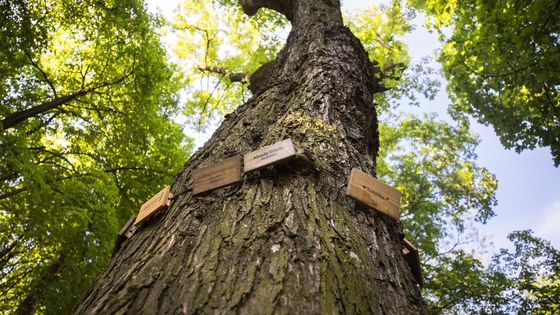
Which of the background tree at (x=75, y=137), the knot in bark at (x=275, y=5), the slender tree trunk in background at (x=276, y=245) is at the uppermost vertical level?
the knot in bark at (x=275, y=5)

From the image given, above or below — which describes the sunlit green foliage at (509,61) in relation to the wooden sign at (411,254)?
above

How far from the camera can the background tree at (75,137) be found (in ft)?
14.4

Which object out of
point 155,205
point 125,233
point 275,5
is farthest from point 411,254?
point 275,5

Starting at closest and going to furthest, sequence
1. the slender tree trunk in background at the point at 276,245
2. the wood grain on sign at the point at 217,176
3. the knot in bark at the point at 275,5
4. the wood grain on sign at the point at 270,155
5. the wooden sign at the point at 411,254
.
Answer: the slender tree trunk in background at the point at 276,245, the wood grain on sign at the point at 270,155, the wood grain on sign at the point at 217,176, the wooden sign at the point at 411,254, the knot in bark at the point at 275,5

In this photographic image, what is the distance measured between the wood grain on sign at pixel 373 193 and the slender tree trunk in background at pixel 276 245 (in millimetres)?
63

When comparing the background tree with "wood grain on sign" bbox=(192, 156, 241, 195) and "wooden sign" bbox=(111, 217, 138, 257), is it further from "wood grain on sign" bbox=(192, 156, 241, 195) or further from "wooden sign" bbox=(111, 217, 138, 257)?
"wood grain on sign" bbox=(192, 156, 241, 195)

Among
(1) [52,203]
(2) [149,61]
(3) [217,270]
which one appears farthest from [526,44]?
Result: (1) [52,203]

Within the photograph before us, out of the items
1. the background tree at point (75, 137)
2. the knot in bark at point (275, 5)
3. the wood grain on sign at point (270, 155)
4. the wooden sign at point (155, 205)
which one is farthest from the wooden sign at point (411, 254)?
the knot in bark at point (275, 5)

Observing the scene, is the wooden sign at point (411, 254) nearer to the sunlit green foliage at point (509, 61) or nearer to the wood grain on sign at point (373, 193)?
the wood grain on sign at point (373, 193)

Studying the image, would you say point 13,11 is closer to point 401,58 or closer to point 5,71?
point 5,71

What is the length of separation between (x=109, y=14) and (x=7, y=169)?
9.20 feet

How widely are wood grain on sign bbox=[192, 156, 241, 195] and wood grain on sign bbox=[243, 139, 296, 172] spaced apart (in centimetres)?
7

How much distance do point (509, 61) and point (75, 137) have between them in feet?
26.8

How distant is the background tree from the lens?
4.38 meters
